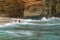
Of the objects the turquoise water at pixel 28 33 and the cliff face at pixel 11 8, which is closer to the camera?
the turquoise water at pixel 28 33

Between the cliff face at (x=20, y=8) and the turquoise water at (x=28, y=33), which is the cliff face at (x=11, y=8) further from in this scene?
the turquoise water at (x=28, y=33)

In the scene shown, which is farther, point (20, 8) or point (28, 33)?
point (20, 8)

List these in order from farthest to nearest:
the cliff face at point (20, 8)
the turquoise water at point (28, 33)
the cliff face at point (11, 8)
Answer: the cliff face at point (11, 8), the cliff face at point (20, 8), the turquoise water at point (28, 33)

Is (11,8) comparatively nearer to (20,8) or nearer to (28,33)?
(20,8)

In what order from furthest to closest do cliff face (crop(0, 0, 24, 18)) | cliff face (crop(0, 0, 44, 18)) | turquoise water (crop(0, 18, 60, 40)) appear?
cliff face (crop(0, 0, 24, 18))
cliff face (crop(0, 0, 44, 18))
turquoise water (crop(0, 18, 60, 40))

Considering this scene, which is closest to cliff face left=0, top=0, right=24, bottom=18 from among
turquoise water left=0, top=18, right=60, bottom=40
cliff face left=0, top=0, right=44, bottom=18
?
cliff face left=0, top=0, right=44, bottom=18

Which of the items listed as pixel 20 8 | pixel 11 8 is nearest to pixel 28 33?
pixel 20 8

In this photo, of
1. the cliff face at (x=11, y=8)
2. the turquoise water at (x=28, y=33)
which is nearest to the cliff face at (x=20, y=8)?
the cliff face at (x=11, y=8)

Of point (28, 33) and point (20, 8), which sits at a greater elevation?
point (28, 33)

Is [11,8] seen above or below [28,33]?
below

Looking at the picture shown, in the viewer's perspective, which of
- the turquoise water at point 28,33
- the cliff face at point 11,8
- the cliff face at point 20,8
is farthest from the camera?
the cliff face at point 11,8

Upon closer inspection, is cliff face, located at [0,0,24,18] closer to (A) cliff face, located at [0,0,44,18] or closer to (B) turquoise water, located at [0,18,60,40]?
(A) cliff face, located at [0,0,44,18]

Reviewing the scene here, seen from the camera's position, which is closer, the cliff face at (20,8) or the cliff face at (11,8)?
the cliff face at (20,8)

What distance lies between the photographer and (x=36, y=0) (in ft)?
129
